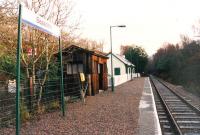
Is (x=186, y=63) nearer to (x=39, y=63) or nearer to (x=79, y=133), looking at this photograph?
(x=39, y=63)

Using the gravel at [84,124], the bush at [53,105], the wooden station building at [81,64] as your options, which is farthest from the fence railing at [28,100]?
the wooden station building at [81,64]

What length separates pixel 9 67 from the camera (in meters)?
22.0

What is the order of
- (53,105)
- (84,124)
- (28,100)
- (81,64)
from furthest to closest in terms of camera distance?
(81,64) < (53,105) < (28,100) < (84,124)

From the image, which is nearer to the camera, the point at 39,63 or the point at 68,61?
the point at 39,63

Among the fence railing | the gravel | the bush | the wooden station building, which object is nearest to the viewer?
the gravel

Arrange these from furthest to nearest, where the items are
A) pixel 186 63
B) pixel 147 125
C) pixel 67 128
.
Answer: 1. pixel 186 63
2. pixel 147 125
3. pixel 67 128

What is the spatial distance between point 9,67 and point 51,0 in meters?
7.15

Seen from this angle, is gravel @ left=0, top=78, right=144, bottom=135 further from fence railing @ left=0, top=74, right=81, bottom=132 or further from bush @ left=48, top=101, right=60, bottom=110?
bush @ left=48, top=101, right=60, bottom=110

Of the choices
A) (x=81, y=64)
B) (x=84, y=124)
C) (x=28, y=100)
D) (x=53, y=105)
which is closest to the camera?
(x=84, y=124)

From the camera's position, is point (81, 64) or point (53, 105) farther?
point (81, 64)

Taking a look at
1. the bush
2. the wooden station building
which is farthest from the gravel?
the wooden station building

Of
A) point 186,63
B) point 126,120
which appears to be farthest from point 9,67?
point 186,63

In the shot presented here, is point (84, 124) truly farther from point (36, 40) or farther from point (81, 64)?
point (81, 64)

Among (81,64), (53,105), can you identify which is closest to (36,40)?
(53,105)
